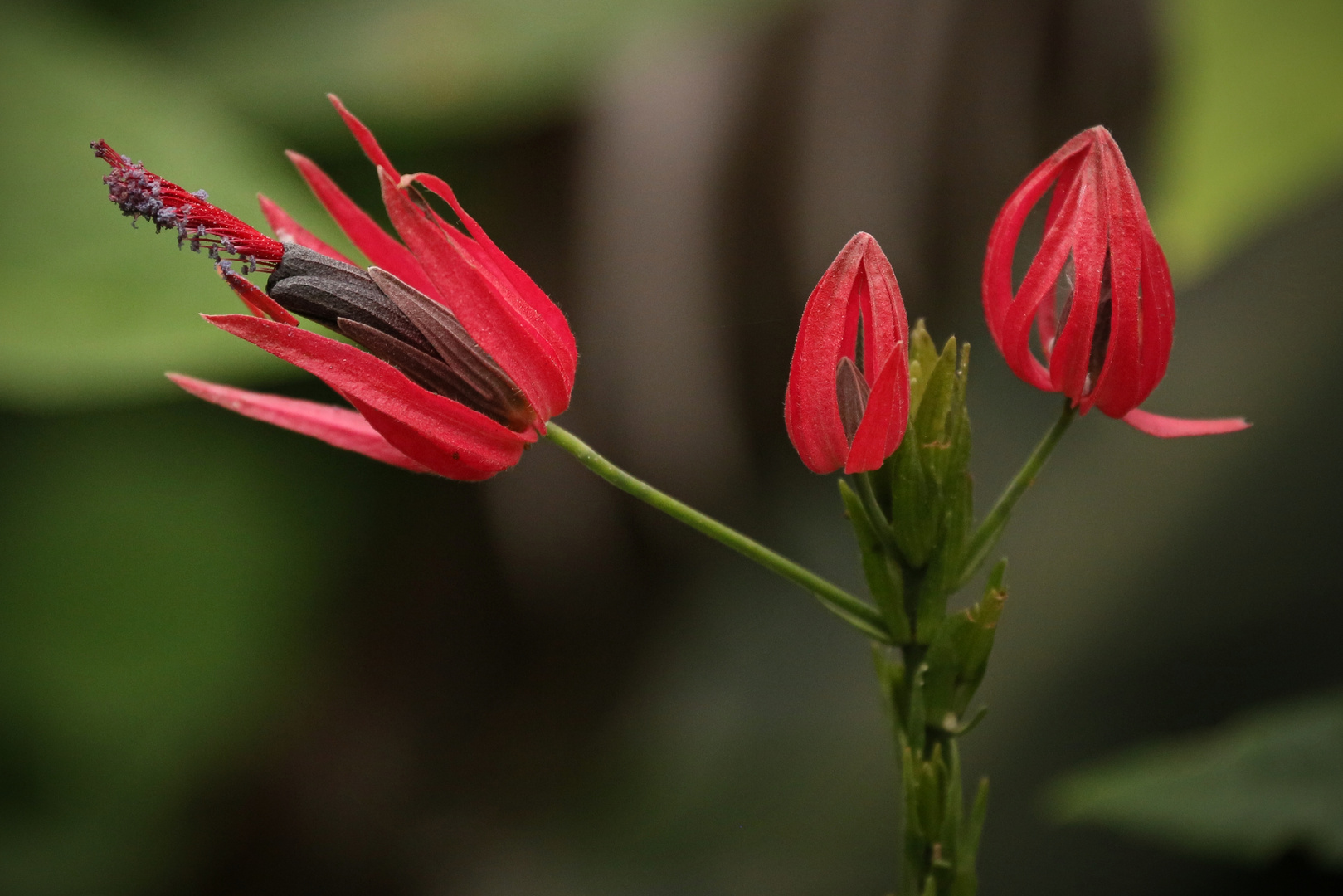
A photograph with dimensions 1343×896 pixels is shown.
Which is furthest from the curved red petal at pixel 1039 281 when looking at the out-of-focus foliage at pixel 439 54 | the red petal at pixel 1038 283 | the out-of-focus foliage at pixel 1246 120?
the out-of-focus foliage at pixel 439 54

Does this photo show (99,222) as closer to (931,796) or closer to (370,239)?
(370,239)

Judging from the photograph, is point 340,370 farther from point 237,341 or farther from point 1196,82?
point 1196,82

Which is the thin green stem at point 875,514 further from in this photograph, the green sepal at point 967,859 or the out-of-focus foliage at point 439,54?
the out-of-focus foliage at point 439,54

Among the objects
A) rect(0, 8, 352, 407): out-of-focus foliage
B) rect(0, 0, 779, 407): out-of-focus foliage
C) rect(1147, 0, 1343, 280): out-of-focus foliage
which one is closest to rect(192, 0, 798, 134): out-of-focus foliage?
rect(0, 0, 779, 407): out-of-focus foliage

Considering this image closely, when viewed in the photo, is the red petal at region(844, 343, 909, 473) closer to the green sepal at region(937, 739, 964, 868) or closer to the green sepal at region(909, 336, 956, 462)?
the green sepal at region(909, 336, 956, 462)

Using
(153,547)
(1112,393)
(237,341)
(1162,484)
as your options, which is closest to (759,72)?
(1162,484)
